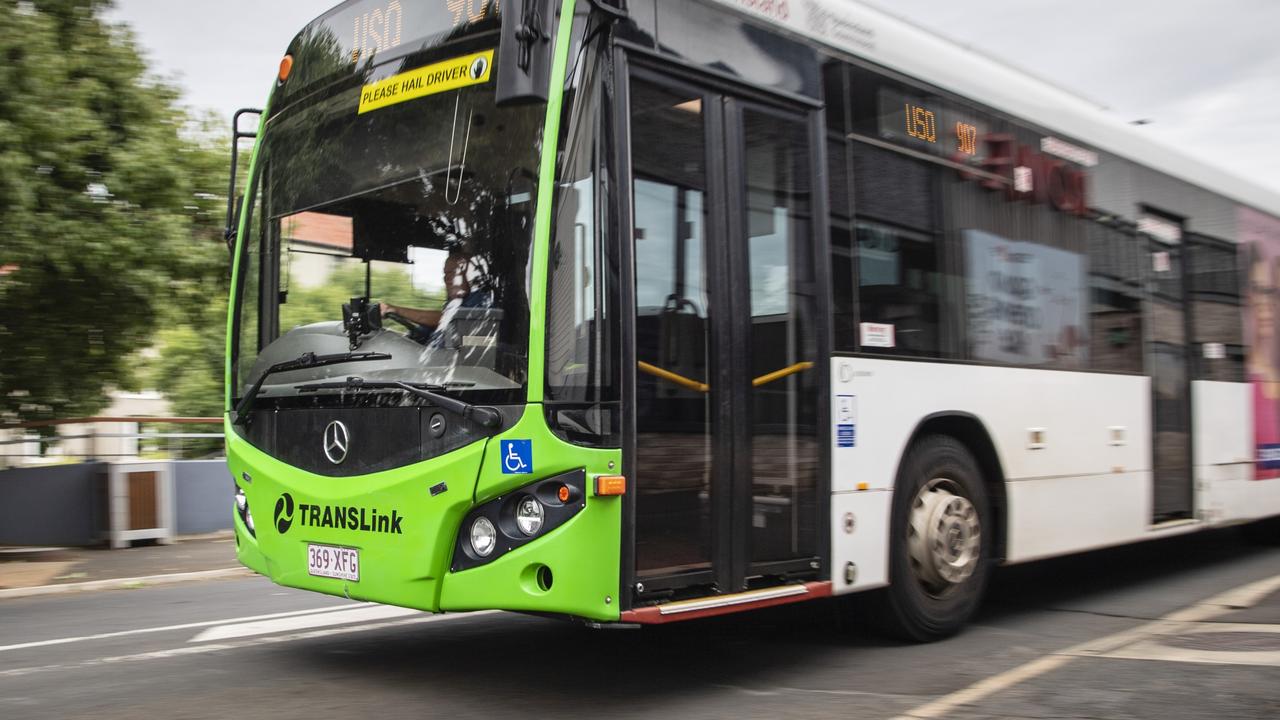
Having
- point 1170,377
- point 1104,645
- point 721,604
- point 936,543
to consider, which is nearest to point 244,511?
point 721,604

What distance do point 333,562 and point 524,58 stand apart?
241cm

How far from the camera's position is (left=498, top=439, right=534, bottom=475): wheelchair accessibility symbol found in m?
4.74

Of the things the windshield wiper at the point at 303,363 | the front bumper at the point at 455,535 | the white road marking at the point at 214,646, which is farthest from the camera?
the white road marking at the point at 214,646

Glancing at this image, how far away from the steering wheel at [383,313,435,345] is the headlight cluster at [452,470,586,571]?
0.80m

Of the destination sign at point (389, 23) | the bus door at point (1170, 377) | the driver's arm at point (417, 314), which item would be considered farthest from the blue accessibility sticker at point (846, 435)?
the bus door at point (1170, 377)

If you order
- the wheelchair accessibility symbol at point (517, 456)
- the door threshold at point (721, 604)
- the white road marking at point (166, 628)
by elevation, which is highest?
the wheelchair accessibility symbol at point (517, 456)

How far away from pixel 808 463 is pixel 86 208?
8.72 m

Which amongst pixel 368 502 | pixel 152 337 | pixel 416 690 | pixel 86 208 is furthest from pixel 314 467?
pixel 152 337

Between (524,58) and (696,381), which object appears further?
(696,381)

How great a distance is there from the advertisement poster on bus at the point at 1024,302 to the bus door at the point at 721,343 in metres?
1.59

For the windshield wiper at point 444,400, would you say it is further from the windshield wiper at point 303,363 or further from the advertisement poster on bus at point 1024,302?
the advertisement poster on bus at point 1024,302

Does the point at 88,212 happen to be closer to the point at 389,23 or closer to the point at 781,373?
the point at 389,23

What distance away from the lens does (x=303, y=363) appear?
5641 mm

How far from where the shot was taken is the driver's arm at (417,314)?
5.11 m
